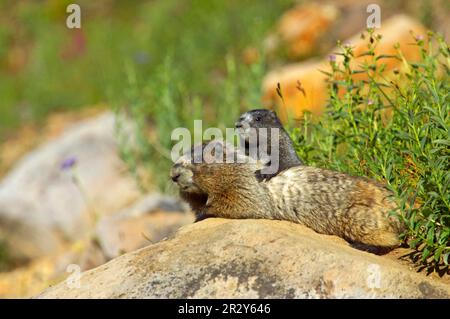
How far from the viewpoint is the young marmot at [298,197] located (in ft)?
14.7

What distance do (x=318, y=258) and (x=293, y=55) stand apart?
10.8 metres

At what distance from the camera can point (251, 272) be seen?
13.0 ft

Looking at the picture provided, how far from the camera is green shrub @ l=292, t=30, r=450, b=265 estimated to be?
4207 mm

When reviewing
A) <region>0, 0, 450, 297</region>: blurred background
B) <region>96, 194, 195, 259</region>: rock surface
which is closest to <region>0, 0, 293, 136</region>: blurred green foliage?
<region>0, 0, 450, 297</region>: blurred background

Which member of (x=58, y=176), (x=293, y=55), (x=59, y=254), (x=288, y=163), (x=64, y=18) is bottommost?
(x=59, y=254)

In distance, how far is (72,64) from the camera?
58.5ft

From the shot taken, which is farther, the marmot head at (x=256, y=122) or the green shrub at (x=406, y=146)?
the marmot head at (x=256, y=122)

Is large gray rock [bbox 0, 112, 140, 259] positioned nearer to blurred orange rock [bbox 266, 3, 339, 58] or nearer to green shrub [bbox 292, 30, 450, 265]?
blurred orange rock [bbox 266, 3, 339, 58]

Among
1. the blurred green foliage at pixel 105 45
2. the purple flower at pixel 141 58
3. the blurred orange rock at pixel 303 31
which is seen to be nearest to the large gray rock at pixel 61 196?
the blurred green foliage at pixel 105 45

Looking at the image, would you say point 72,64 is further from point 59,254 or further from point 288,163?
point 288,163

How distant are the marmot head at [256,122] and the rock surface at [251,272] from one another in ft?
4.14

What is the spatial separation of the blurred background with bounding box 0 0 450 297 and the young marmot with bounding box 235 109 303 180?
210mm

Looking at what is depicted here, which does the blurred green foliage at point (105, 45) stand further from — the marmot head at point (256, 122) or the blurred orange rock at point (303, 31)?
the marmot head at point (256, 122)
